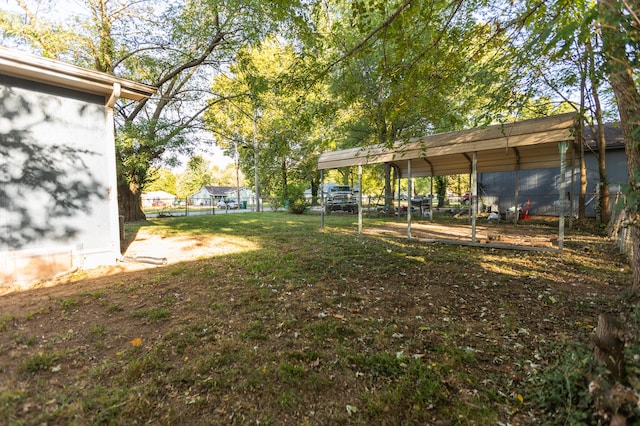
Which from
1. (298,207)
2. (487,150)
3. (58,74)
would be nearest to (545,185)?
(487,150)

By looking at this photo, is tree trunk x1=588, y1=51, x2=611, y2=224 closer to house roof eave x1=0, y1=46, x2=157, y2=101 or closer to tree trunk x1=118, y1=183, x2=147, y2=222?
house roof eave x1=0, y1=46, x2=157, y2=101

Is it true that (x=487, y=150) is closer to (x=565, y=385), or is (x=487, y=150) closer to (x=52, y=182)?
(x=565, y=385)

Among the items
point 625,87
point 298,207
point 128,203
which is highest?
point 625,87

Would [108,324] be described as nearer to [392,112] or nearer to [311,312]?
[311,312]

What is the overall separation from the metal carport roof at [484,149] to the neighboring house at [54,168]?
16.0 feet

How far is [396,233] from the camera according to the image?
9.31 metres

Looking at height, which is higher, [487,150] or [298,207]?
[487,150]

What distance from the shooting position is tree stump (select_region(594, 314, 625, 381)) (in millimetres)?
1597

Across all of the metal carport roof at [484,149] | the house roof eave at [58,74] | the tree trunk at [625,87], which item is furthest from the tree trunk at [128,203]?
the tree trunk at [625,87]

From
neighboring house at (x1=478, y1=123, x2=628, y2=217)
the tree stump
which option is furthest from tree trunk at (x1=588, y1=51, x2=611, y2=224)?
the tree stump

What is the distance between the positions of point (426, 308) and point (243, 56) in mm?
9956

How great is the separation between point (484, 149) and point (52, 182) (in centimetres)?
836

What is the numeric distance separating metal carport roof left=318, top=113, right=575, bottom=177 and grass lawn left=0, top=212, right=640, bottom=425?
2.52 m

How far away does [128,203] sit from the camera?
12.8m
